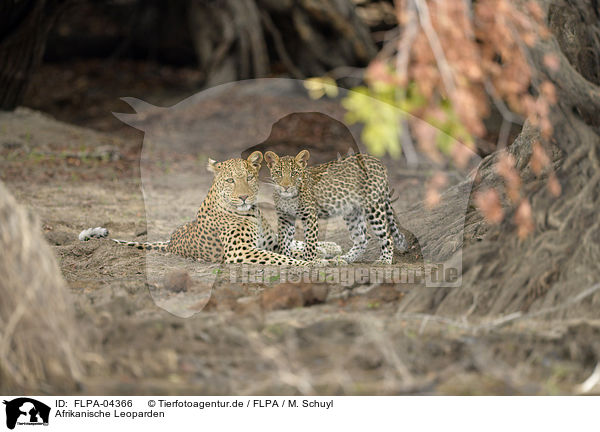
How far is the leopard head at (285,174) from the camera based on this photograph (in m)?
7.58

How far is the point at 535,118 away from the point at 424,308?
71.0 inches

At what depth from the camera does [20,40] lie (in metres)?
13.8

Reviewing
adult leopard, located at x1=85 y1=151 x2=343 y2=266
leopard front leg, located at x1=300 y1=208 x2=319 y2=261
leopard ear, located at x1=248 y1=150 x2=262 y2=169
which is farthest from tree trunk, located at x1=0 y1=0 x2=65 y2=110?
leopard front leg, located at x1=300 y1=208 x2=319 y2=261

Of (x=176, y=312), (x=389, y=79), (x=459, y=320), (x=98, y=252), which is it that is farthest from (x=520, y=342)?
(x=98, y=252)

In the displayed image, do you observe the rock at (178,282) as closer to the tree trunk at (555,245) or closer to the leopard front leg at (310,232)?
the leopard front leg at (310,232)

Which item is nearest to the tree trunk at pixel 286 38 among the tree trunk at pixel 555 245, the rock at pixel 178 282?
the rock at pixel 178 282

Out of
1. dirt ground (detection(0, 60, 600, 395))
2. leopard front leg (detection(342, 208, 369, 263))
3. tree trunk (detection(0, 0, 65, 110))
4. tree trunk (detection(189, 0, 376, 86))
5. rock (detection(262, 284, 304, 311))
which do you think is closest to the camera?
dirt ground (detection(0, 60, 600, 395))

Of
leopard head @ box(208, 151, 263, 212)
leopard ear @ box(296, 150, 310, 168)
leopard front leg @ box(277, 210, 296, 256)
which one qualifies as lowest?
leopard front leg @ box(277, 210, 296, 256)

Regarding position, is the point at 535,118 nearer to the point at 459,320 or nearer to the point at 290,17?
the point at 459,320
